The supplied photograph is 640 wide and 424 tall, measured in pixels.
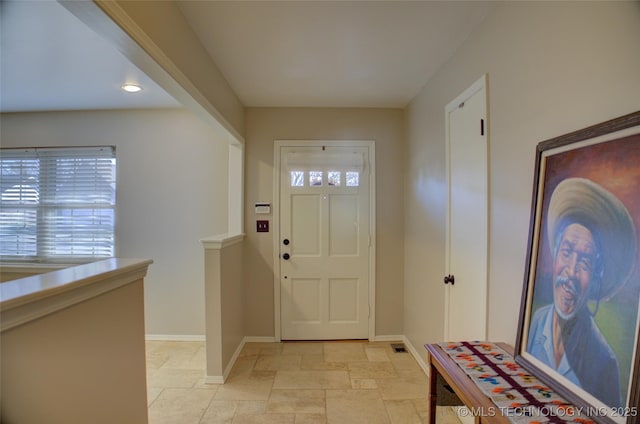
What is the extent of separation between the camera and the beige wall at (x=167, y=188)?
127 inches

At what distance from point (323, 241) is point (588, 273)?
7.90 ft

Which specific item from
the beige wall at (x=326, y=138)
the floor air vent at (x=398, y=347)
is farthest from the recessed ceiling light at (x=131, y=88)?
the floor air vent at (x=398, y=347)

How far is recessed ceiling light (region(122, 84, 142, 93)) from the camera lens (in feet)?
8.53

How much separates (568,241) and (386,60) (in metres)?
1.76

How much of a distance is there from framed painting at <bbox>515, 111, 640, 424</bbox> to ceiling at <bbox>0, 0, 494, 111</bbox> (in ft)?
3.75

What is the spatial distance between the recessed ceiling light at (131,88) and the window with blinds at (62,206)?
0.87 meters

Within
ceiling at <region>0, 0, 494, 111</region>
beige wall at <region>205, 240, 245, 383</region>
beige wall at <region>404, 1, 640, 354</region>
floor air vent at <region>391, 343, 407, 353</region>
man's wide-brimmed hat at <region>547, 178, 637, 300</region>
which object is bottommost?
floor air vent at <region>391, 343, 407, 353</region>

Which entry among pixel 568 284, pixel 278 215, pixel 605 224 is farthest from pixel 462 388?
pixel 278 215

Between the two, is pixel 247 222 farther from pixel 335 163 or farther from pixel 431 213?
pixel 431 213

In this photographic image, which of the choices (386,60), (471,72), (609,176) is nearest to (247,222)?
(386,60)

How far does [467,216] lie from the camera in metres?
1.91

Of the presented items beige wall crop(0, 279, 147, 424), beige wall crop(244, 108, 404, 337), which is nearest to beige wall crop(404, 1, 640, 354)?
beige wall crop(244, 108, 404, 337)

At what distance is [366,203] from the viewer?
3.21 m

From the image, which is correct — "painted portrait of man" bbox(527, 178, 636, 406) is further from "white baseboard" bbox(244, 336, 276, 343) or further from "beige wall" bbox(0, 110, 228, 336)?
"beige wall" bbox(0, 110, 228, 336)
